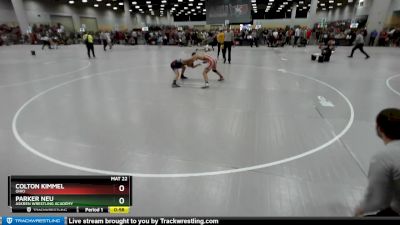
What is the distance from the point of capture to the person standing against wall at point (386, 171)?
1.73m

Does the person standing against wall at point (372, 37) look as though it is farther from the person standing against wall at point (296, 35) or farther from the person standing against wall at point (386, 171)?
the person standing against wall at point (386, 171)

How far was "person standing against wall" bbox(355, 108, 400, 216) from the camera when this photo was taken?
5.66 feet

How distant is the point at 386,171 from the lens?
174 cm

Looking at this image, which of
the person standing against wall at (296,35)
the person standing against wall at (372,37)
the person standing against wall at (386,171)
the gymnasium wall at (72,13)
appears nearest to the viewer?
the person standing against wall at (386,171)

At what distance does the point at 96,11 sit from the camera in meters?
42.5

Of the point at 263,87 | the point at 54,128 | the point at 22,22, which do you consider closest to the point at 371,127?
the point at 263,87

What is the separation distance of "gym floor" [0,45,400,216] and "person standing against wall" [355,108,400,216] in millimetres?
998

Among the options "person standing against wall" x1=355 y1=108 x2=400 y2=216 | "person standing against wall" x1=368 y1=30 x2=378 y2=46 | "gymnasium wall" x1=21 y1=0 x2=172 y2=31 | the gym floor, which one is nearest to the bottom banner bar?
the gym floor

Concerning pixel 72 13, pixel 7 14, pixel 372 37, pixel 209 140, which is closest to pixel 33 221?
pixel 209 140
